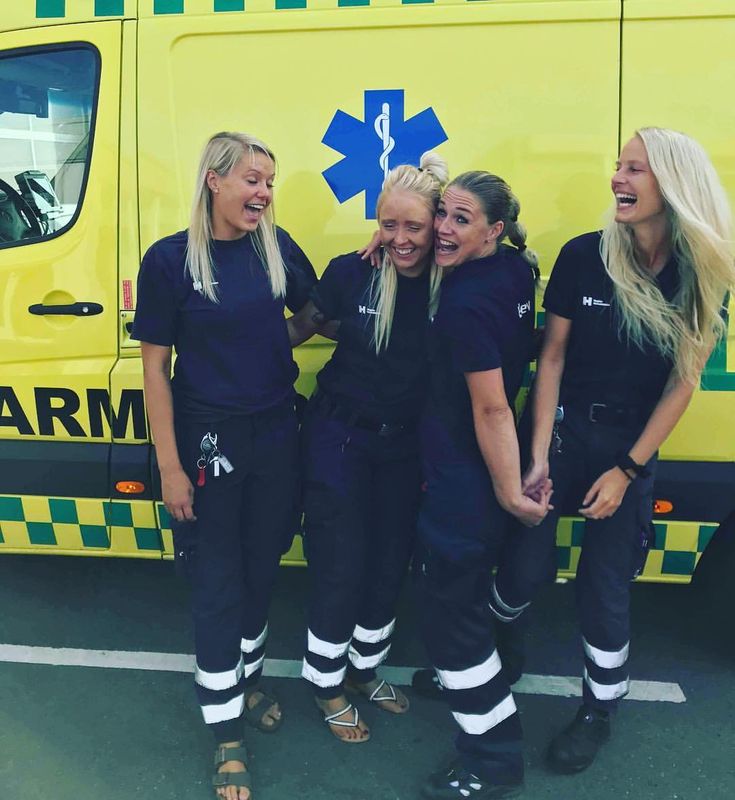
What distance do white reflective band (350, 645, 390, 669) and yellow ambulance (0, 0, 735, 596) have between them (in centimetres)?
Answer: 38

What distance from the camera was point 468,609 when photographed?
1.95 m

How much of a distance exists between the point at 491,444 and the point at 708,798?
1.17 m

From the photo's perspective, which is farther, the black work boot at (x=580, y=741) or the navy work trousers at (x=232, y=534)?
the black work boot at (x=580, y=741)

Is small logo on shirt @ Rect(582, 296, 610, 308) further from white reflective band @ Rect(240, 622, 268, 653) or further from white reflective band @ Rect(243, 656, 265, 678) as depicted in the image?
white reflective band @ Rect(243, 656, 265, 678)

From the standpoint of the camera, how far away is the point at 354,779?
7.00 feet

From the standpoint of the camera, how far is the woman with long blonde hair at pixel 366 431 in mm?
1913

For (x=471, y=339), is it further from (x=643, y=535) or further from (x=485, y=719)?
(x=485, y=719)

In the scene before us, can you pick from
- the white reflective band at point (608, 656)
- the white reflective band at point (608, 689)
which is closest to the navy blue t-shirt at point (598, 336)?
the white reflective band at point (608, 656)

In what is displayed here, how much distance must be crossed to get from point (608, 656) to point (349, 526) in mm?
798

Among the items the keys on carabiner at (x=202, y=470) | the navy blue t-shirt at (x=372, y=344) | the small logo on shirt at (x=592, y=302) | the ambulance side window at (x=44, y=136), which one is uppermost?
the ambulance side window at (x=44, y=136)

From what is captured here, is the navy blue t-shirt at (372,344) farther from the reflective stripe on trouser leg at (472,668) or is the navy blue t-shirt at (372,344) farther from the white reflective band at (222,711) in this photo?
the white reflective band at (222,711)

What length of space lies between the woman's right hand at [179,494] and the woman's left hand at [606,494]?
1015mm

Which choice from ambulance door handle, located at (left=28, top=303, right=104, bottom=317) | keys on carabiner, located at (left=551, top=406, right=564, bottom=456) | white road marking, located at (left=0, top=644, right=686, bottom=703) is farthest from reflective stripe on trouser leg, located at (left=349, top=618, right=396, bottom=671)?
ambulance door handle, located at (left=28, top=303, right=104, bottom=317)

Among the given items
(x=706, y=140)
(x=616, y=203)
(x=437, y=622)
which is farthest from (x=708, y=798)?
(x=706, y=140)
